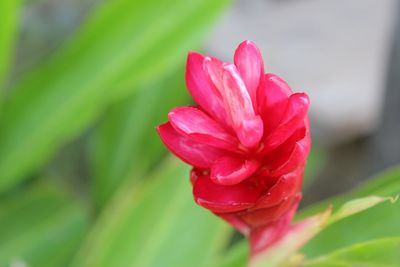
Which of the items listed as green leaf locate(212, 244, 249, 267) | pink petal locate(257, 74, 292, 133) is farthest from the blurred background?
pink petal locate(257, 74, 292, 133)

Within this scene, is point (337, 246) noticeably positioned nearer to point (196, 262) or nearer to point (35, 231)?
point (196, 262)

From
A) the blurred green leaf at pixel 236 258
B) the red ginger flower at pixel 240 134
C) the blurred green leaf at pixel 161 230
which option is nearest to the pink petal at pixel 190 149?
the red ginger flower at pixel 240 134

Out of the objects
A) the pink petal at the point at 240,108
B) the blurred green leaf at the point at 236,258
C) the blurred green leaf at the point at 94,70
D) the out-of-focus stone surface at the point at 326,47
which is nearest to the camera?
the pink petal at the point at 240,108

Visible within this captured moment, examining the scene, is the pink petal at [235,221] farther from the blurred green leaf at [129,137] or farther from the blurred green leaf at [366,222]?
the blurred green leaf at [129,137]

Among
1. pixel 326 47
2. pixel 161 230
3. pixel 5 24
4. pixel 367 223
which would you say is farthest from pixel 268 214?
pixel 326 47

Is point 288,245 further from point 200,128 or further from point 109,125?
point 109,125

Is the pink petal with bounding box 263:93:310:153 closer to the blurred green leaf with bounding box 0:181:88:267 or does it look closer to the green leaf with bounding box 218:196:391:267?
the green leaf with bounding box 218:196:391:267
